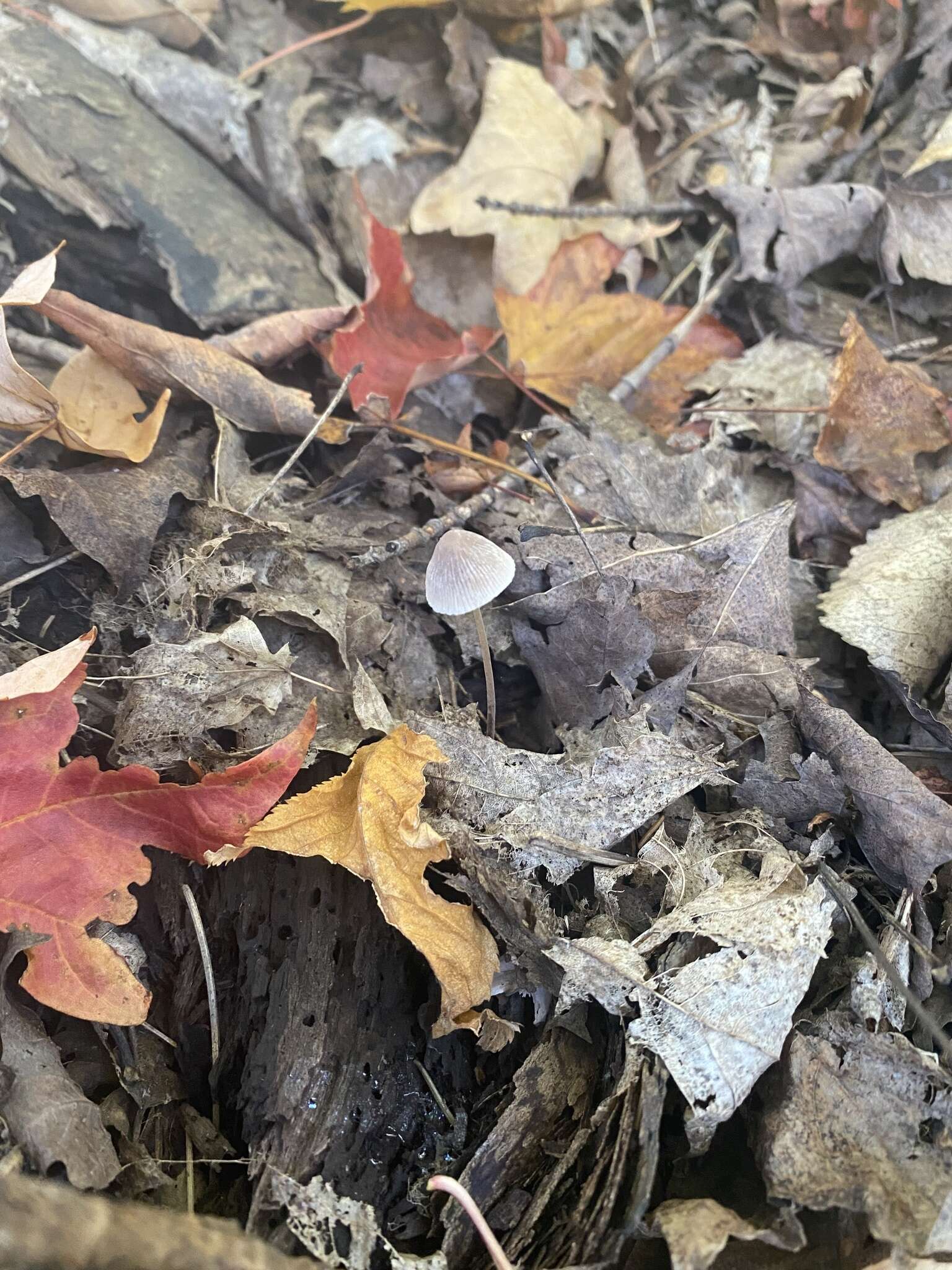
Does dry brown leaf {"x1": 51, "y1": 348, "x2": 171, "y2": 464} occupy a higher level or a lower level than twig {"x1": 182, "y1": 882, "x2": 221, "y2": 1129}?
higher

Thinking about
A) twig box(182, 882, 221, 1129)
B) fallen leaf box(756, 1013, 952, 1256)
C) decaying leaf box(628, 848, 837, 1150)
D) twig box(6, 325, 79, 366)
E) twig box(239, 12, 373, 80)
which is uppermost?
twig box(239, 12, 373, 80)

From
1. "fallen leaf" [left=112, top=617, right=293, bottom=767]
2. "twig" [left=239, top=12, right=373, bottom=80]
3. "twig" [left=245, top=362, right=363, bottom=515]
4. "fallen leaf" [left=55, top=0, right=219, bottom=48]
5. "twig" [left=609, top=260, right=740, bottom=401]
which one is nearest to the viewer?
"fallen leaf" [left=112, top=617, right=293, bottom=767]

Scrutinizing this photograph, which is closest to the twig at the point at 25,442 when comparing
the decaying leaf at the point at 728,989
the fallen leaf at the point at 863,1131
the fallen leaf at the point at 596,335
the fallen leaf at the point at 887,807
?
the fallen leaf at the point at 596,335

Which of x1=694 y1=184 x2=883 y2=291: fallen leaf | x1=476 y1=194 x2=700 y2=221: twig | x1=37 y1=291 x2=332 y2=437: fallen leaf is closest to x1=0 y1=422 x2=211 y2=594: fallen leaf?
x1=37 y1=291 x2=332 y2=437: fallen leaf

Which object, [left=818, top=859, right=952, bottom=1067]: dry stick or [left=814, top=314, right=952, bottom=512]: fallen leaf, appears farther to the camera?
[left=814, top=314, right=952, bottom=512]: fallen leaf

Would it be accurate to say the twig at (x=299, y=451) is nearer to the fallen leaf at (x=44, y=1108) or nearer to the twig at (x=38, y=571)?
the twig at (x=38, y=571)

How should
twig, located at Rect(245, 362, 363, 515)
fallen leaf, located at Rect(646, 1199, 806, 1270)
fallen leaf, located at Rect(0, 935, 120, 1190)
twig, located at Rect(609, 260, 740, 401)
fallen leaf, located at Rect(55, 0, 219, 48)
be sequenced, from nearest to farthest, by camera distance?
fallen leaf, located at Rect(646, 1199, 806, 1270), fallen leaf, located at Rect(0, 935, 120, 1190), twig, located at Rect(245, 362, 363, 515), twig, located at Rect(609, 260, 740, 401), fallen leaf, located at Rect(55, 0, 219, 48)

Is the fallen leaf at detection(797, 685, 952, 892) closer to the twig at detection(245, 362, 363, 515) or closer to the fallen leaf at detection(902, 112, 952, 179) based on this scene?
the twig at detection(245, 362, 363, 515)

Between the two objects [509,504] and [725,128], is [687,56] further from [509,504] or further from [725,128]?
[509,504]
